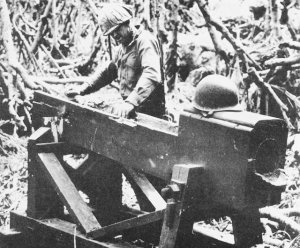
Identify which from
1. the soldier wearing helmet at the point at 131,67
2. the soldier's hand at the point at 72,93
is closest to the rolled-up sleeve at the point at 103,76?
the soldier wearing helmet at the point at 131,67

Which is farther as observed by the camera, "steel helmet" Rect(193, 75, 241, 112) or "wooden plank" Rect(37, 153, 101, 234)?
"wooden plank" Rect(37, 153, 101, 234)

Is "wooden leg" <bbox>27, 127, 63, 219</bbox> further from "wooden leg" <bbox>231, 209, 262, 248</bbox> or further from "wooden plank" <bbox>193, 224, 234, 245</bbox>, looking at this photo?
"wooden leg" <bbox>231, 209, 262, 248</bbox>

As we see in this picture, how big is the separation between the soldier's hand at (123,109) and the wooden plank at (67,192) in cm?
68

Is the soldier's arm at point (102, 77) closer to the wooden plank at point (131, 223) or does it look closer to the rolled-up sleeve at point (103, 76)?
the rolled-up sleeve at point (103, 76)

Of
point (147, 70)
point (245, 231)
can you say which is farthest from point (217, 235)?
point (147, 70)

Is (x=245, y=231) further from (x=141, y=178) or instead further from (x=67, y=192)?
(x=67, y=192)

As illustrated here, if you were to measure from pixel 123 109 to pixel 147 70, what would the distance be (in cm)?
37

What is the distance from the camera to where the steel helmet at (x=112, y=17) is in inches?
149

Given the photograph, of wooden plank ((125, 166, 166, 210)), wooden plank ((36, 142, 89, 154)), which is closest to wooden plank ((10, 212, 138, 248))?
wooden plank ((125, 166, 166, 210))

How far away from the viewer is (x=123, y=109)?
348 cm

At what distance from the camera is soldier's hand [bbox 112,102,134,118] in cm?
346

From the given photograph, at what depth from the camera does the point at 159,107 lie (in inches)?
164

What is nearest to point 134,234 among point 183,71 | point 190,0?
point 183,71

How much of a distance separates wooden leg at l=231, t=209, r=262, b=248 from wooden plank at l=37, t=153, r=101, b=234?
3.02ft
